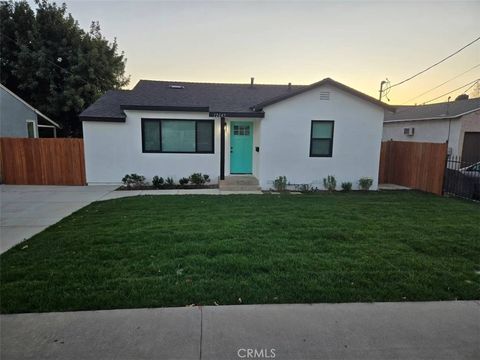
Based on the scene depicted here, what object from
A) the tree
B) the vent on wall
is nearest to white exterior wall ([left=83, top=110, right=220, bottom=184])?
the vent on wall

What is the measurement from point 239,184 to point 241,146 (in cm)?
204

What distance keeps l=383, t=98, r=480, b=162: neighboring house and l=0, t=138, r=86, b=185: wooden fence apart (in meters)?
19.0

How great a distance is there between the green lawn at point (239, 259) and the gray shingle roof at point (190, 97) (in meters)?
4.96

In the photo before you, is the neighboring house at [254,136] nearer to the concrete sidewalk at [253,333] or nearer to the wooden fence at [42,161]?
the wooden fence at [42,161]

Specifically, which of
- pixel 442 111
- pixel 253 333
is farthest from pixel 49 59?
pixel 442 111

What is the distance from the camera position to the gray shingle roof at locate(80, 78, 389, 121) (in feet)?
34.6

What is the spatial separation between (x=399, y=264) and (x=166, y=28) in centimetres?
1126

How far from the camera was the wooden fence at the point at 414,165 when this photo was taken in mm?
9906

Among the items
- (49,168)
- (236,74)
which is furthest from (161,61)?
(49,168)

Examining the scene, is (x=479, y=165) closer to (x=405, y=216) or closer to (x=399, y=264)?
(x=405, y=216)

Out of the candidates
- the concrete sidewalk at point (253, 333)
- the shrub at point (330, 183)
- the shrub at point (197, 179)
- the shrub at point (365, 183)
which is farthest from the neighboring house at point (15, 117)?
the shrub at point (365, 183)

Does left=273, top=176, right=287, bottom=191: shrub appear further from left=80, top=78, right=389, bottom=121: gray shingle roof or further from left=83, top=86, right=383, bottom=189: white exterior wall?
left=80, top=78, right=389, bottom=121: gray shingle roof

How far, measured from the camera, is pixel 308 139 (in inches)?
415

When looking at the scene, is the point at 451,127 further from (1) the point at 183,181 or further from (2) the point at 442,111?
(1) the point at 183,181
